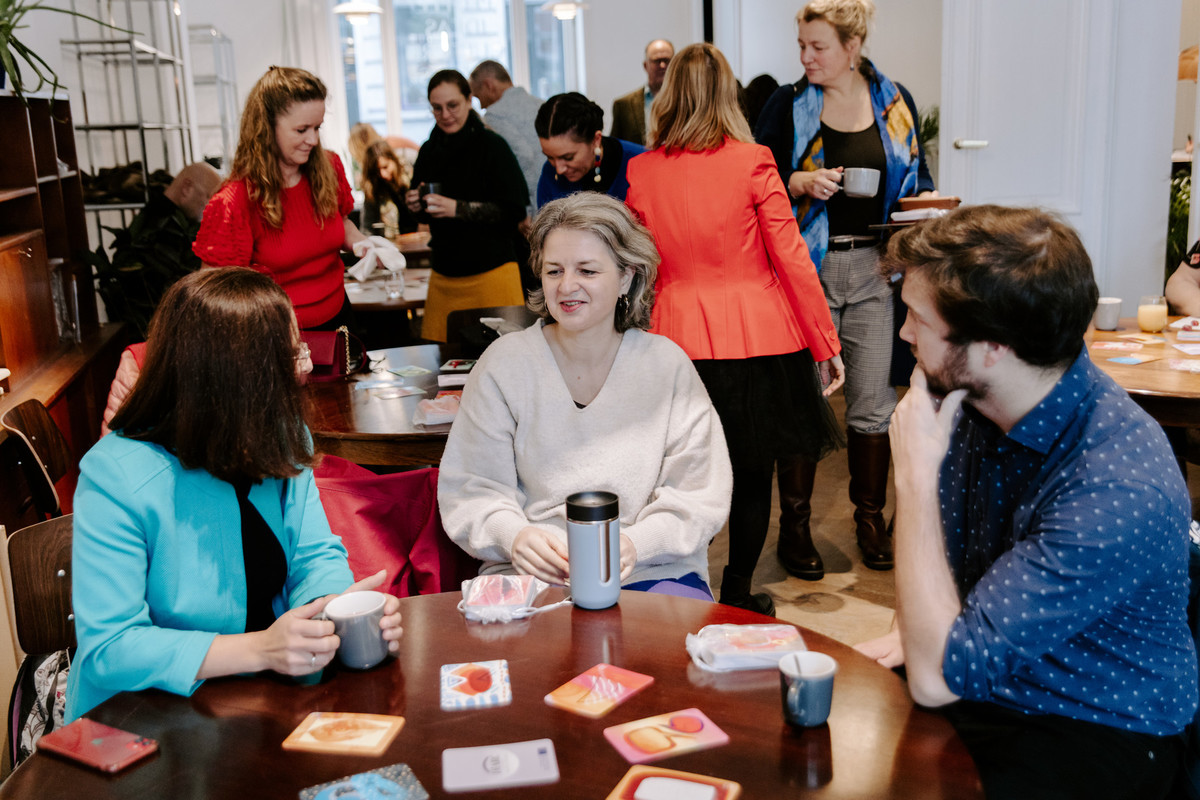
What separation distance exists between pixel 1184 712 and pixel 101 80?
619 cm

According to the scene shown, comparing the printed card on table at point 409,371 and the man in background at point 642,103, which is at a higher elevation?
the man in background at point 642,103

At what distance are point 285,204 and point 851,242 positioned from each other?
1.79 meters

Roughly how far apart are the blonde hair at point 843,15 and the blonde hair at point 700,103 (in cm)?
64

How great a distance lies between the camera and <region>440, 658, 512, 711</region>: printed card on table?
124 centimetres

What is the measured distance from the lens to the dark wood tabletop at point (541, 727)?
1.08 metres

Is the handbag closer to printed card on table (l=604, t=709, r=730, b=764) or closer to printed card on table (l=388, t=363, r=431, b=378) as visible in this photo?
printed card on table (l=388, t=363, r=431, b=378)

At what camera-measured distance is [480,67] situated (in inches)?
→ 233

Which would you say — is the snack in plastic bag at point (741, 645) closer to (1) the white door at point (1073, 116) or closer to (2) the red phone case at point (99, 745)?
(2) the red phone case at point (99, 745)

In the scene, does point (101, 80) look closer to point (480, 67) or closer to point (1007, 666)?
point (480, 67)

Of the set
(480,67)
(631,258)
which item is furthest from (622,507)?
(480,67)

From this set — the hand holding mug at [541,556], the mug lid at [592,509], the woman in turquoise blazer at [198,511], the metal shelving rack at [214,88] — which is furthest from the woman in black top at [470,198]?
the metal shelving rack at [214,88]

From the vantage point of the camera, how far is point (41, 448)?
2447 mm

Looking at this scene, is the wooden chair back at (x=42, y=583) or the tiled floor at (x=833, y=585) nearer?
the wooden chair back at (x=42, y=583)

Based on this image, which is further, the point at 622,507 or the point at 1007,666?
the point at 622,507
